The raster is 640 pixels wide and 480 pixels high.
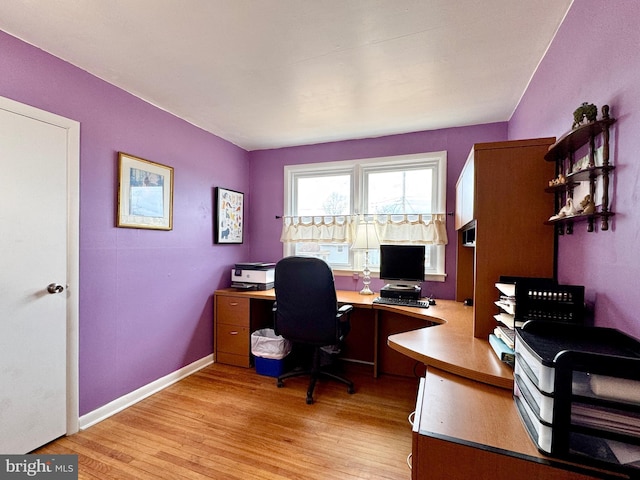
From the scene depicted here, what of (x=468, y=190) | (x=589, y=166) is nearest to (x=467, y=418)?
(x=589, y=166)

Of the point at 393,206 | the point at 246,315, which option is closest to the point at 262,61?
the point at 393,206

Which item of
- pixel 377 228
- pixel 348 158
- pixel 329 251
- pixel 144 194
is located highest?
pixel 348 158

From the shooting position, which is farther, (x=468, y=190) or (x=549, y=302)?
(x=468, y=190)

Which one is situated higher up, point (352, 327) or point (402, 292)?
point (402, 292)

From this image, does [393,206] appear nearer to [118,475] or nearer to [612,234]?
[612,234]

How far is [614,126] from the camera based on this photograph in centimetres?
96

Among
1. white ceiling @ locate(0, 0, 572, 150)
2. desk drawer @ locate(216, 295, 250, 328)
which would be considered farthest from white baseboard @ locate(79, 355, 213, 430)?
white ceiling @ locate(0, 0, 572, 150)

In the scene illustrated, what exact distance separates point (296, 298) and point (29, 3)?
2159mm

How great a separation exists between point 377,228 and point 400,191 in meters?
0.47

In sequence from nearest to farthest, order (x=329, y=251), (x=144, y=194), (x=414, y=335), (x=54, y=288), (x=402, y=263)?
1. (x=414, y=335)
2. (x=54, y=288)
3. (x=144, y=194)
4. (x=402, y=263)
5. (x=329, y=251)

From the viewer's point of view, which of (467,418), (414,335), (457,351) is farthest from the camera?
(414,335)

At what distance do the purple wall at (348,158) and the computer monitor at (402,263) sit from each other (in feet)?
0.99

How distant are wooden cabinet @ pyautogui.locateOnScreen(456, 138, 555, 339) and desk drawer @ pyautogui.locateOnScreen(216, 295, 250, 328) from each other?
2.13 m

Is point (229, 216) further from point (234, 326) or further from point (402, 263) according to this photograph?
point (402, 263)
